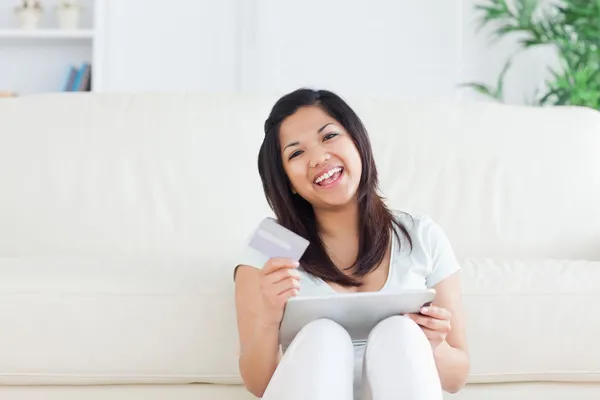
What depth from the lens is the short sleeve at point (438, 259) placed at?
1323 mm

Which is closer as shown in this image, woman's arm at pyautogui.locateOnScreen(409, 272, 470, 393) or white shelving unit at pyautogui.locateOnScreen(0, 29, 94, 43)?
woman's arm at pyautogui.locateOnScreen(409, 272, 470, 393)

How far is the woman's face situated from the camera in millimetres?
1298

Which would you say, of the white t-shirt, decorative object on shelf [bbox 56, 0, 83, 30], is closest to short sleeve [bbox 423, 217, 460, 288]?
the white t-shirt

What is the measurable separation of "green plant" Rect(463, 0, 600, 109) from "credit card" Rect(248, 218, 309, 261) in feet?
7.48

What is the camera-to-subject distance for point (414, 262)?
133 cm

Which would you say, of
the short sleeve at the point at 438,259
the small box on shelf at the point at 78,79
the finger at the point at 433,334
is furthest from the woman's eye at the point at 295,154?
the small box on shelf at the point at 78,79

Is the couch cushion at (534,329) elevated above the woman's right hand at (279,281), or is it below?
below

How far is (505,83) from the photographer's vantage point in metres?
3.51

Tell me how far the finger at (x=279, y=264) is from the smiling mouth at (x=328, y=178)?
24 centimetres

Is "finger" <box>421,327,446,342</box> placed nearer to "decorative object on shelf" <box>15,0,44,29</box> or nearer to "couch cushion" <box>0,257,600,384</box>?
"couch cushion" <box>0,257,600,384</box>

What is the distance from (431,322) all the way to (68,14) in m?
2.74

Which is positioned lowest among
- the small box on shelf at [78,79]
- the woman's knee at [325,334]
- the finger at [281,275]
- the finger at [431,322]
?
the finger at [431,322]

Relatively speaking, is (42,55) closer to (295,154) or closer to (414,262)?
(295,154)

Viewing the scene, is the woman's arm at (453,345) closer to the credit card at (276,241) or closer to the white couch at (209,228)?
the white couch at (209,228)
